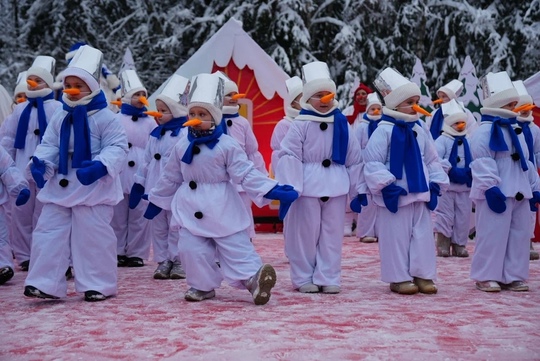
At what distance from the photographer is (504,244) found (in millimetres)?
6836

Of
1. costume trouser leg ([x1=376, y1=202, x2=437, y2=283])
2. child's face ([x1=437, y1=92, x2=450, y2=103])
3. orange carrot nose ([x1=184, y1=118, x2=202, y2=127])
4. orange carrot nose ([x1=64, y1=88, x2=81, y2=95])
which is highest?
child's face ([x1=437, y1=92, x2=450, y2=103])

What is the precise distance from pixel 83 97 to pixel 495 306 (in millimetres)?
3436

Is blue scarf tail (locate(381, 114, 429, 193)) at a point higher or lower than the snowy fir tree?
lower

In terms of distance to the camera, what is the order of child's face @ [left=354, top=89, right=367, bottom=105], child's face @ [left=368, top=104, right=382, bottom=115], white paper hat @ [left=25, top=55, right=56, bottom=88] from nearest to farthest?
white paper hat @ [left=25, top=55, right=56, bottom=88] < child's face @ [left=368, top=104, right=382, bottom=115] < child's face @ [left=354, top=89, right=367, bottom=105]

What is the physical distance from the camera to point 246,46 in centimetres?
1257

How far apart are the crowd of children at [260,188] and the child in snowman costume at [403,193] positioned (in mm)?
11

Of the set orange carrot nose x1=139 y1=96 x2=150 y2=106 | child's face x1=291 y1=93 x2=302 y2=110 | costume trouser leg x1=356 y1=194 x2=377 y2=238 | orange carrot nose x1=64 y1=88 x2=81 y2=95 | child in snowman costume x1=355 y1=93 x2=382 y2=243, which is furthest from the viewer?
costume trouser leg x1=356 y1=194 x2=377 y2=238

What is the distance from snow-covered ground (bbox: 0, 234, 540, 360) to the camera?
14.7 ft

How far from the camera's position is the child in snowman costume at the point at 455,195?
9.56 m

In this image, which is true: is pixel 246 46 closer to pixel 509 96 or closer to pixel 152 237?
pixel 152 237

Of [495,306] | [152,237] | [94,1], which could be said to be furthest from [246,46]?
[94,1]

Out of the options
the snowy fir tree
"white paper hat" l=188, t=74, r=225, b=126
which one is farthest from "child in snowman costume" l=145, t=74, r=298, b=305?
the snowy fir tree

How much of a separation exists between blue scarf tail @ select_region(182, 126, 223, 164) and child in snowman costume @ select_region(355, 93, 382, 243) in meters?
4.87

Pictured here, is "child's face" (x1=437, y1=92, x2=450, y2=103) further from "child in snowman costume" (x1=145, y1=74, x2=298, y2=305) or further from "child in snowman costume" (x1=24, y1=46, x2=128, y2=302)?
"child in snowman costume" (x1=24, y1=46, x2=128, y2=302)
